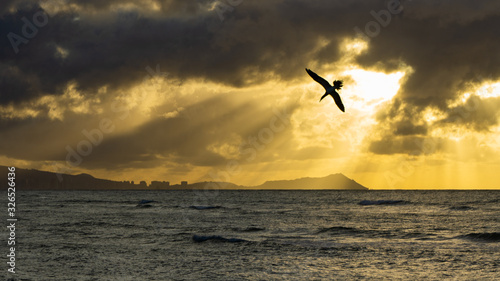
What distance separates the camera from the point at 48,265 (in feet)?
80.5

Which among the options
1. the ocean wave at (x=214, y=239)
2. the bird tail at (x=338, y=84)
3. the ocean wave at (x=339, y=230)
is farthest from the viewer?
the ocean wave at (x=339, y=230)

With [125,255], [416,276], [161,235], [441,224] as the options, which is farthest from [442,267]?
[441,224]

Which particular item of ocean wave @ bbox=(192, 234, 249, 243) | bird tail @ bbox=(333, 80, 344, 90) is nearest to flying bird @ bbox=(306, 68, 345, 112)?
bird tail @ bbox=(333, 80, 344, 90)

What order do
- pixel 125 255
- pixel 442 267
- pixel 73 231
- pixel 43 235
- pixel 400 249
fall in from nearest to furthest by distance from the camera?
pixel 442 267 < pixel 125 255 < pixel 400 249 < pixel 43 235 < pixel 73 231

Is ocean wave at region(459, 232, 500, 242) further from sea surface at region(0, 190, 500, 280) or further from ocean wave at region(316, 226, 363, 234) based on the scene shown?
ocean wave at region(316, 226, 363, 234)

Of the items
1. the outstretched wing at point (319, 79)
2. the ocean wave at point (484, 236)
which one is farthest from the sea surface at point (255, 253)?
the outstretched wing at point (319, 79)

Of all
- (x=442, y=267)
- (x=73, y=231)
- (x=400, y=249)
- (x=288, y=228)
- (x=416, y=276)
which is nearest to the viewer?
(x=416, y=276)

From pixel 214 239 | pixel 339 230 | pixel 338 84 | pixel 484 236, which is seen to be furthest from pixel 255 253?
pixel 484 236

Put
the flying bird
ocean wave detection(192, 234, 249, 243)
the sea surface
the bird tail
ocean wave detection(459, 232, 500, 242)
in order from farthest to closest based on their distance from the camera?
ocean wave detection(459, 232, 500, 242)
ocean wave detection(192, 234, 249, 243)
the sea surface
the flying bird
the bird tail

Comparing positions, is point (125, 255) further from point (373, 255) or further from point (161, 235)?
point (373, 255)

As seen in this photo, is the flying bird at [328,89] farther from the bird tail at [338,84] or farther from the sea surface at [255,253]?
the sea surface at [255,253]

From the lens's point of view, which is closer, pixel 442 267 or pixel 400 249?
pixel 442 267

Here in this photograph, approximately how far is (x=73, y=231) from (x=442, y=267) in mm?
29681

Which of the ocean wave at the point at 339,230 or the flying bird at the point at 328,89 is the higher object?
the flying bird at the point at 328,89
